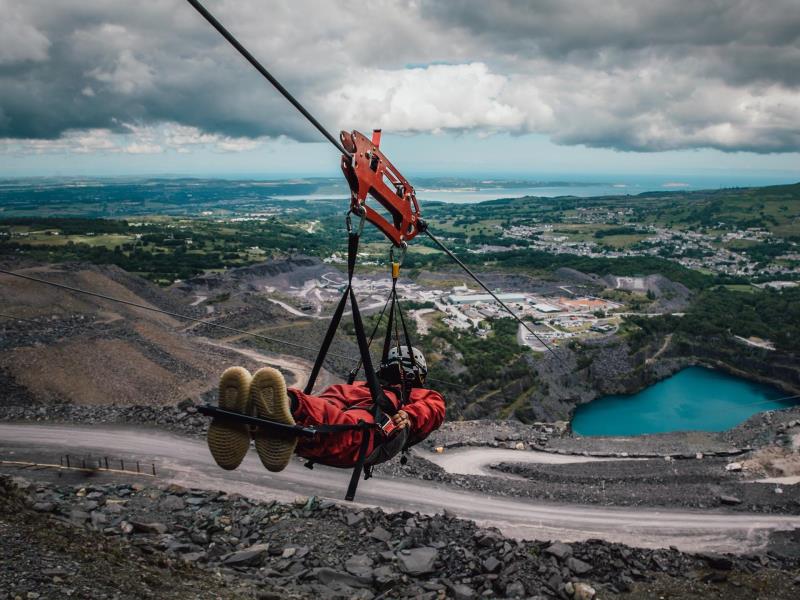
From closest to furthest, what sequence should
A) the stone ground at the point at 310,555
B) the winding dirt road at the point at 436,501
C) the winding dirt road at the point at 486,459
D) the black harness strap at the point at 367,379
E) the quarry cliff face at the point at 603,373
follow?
the black harness strap at the point at 367,379, the stone ground at the point at 310,555, the winding dirt road at the point at 436,501, the winding dirt road at the point at 486,459, the quarry cliff face at the point at 603,373

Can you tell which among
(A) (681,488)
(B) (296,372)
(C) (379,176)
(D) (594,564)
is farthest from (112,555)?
(B) (296,372)

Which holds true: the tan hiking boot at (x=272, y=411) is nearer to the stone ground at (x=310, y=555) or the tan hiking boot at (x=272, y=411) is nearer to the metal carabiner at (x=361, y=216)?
the metal carabiner at (x=361, y=216)

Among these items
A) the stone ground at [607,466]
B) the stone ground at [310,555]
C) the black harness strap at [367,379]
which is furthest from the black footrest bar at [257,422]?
the stone ground at [607,466]

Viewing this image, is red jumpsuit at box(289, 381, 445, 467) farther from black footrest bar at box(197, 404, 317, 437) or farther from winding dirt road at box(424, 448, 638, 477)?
winding dirt road at box(424, 448, 638, 477)

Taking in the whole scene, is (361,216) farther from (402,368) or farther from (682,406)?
(682,406)

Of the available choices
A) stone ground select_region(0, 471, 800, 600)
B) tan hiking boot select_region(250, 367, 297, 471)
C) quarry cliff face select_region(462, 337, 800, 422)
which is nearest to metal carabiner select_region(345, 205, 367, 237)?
tan hiking boot select_region(250, 367, 297, 471)

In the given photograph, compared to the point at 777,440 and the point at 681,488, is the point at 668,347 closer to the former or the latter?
the point at 777,440

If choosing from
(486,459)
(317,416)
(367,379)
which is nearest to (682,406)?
(486,459)
